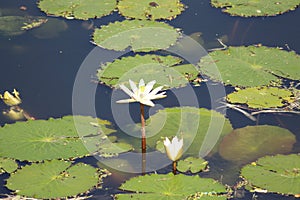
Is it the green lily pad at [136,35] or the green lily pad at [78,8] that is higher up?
the green lily pad at [78,8]

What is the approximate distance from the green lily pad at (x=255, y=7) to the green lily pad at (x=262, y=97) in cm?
141

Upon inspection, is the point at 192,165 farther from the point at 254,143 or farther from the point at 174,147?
the point at 254,143

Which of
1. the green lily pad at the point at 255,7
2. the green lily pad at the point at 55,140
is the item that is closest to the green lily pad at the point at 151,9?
the green lily pad at the point at 255,7

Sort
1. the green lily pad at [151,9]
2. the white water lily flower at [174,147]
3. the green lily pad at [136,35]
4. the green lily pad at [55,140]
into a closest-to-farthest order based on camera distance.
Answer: the white water lily flower at [174,147]
the green lily pad at [55,140]
the green lily pad at [136,35]
the green lily pad at [151,9]

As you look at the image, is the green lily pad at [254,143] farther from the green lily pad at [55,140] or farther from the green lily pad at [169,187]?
the green lily pad at [55,140]

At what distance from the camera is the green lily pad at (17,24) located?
6.38m

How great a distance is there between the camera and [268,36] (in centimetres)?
630

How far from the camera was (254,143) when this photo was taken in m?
4.91

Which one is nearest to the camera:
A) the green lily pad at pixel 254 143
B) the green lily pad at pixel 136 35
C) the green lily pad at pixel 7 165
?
the green lily pad at pixel 7 165

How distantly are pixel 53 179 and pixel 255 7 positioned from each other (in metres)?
3.34

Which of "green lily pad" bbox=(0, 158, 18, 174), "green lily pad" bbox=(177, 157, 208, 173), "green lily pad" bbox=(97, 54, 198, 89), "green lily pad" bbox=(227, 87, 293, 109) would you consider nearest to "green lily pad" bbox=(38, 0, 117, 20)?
"green lily pad" bbox=(97, 54, 198, 89)

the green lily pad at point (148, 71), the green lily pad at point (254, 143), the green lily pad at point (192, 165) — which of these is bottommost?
the green lily pad at point (192, 165)

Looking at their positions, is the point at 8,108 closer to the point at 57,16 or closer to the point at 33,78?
the point at 33,78

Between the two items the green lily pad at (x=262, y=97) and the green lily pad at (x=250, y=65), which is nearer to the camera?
the green lily pad at (x=262, y=97)
